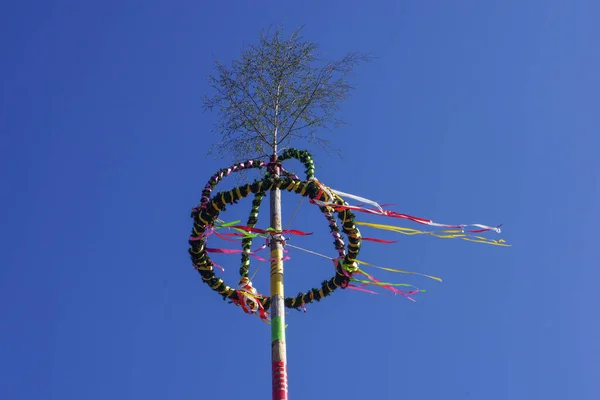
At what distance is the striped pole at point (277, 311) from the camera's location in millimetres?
9938

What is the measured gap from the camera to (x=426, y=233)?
40.1ft

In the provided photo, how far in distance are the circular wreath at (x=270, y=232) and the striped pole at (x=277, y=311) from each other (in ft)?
0.74

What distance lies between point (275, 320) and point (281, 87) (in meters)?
4.85

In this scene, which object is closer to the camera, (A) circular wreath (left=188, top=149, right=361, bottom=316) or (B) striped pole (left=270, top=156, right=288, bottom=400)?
(B) striped pole (left=270, top=156, right=288, bottom=400)

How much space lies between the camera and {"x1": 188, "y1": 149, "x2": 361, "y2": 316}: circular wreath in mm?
11562

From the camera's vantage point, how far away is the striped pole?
9.94 meters

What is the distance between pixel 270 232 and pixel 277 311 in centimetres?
124

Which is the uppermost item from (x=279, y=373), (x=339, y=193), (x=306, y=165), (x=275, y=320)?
(x=306, y=165)

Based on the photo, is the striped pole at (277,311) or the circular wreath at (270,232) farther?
the circular wreath at (270,232)

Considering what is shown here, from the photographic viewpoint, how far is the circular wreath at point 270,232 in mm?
11562

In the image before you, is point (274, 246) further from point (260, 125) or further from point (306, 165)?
point (260, 125)

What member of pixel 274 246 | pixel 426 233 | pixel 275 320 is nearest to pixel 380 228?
pixel 426 233

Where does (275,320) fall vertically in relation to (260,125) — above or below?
below

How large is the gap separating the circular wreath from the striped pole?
0.74ft
